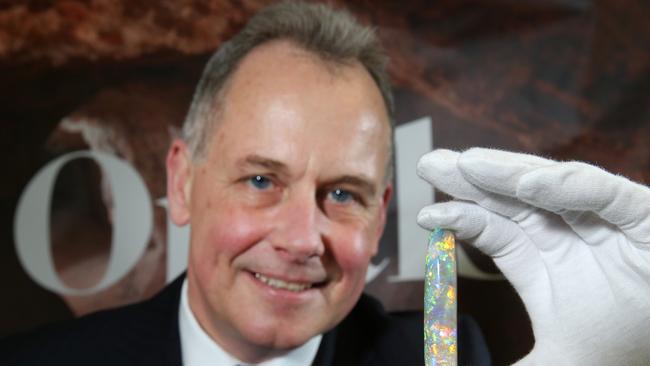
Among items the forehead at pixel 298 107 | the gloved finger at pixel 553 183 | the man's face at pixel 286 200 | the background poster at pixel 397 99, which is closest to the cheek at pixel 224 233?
the man's face at pixel 286 200

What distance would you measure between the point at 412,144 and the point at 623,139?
0.44 metres

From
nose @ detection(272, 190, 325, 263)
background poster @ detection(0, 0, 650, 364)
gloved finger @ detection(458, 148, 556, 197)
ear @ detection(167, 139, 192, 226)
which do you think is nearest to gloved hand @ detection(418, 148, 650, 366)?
gloved finger @ detection(458, 148, 556, 197)

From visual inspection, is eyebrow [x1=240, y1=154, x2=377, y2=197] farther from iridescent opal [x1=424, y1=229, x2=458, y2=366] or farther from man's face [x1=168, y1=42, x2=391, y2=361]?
iridescent opal [x1=424, y1=229, x2=458, y2=366]

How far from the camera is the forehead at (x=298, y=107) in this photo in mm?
1334

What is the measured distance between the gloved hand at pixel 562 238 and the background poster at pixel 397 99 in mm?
772

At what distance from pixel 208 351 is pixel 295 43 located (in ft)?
1.81

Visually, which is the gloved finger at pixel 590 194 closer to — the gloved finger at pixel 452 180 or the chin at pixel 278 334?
the gloved finger at pixel 452 180

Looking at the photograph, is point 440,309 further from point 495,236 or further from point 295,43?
point 295,43

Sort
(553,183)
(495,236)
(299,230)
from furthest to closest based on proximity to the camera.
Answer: (299,230), (495,236), (553,183)

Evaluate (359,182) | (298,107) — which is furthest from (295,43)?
(359,182)

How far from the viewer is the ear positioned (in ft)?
4.93

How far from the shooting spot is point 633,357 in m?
1.03

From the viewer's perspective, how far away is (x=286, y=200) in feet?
4.42

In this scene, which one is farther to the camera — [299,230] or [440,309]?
[299,230]
